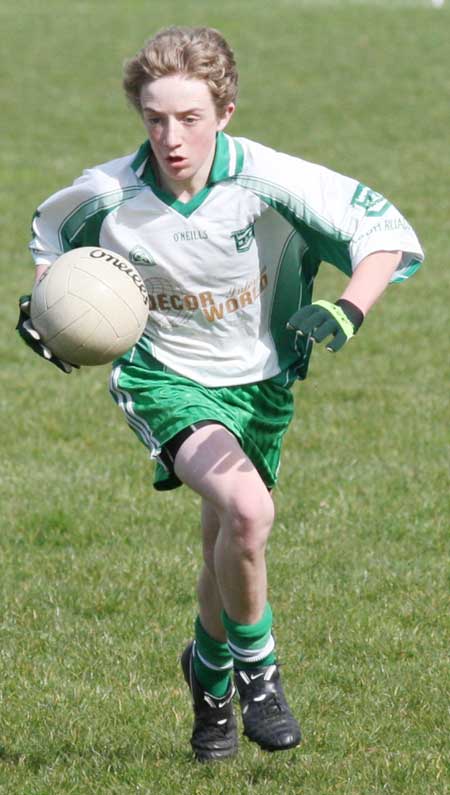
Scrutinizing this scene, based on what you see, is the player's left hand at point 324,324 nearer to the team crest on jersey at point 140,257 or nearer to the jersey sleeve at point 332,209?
the jersey sleeve at point 332,209

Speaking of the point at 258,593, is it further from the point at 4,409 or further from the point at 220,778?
the point at 4,409

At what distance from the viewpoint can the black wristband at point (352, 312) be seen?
178 inches

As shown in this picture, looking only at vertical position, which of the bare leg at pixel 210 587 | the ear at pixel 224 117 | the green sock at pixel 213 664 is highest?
the ear at pixel 224 117

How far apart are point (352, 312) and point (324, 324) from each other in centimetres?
21

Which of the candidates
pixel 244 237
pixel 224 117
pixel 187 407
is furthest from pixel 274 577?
pixel 224 117

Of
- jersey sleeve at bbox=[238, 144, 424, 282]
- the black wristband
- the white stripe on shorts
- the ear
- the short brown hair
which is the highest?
the short brown hair

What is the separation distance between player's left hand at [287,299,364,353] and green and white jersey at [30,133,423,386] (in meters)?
0.41

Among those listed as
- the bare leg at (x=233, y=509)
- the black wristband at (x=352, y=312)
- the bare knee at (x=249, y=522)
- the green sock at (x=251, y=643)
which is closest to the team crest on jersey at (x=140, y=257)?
the bare leg at (x=233, y=509)

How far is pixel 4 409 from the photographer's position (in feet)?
31.1

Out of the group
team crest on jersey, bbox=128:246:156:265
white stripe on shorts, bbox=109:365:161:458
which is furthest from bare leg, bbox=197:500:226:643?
team crest on jersey, bbox=128:246:156:265

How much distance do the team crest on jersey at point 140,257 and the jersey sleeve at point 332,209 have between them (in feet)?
1.31

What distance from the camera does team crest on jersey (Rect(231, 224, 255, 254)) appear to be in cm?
496

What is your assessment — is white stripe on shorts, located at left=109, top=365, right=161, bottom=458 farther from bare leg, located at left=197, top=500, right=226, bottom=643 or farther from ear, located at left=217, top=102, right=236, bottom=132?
ear, located at left=217, top=102, right=236, bottom=132

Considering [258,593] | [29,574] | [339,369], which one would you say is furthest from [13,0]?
[258,593]
